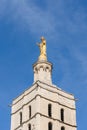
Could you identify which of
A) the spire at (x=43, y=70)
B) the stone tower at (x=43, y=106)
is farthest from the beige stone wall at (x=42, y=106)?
the spire at (x=43, y=70)

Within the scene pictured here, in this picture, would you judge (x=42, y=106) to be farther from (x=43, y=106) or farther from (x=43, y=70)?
(x=43, y=70)

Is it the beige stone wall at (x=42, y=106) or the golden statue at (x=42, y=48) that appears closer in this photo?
the beige stone wall at (x=42, y=106)

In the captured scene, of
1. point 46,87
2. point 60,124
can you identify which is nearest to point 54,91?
point 46,87

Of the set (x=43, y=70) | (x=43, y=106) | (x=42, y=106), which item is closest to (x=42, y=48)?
(x=43, y=70)

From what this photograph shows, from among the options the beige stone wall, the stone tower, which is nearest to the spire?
the stone tower

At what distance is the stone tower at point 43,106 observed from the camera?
6141 centimetres

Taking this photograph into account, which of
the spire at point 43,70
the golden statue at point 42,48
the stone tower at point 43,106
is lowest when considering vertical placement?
the stone tower at point 43,106

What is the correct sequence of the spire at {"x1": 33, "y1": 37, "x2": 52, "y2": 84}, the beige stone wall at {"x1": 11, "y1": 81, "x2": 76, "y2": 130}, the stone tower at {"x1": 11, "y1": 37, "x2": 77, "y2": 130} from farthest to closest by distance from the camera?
the spire at {"x1": 33, "y1": 37, "x2": 52, "y2": 84} → the stone tower at {"x1": 11, "y1": 37, "x2": 77, "y2": 130} → the beige stone wall at {"x1": 11, "y1": 81, "x2": 76, "y2": 130}

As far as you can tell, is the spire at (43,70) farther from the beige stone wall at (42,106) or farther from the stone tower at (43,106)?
the beige stone wall at (42,106)

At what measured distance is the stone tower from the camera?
61.4 metres

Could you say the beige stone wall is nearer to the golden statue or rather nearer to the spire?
the spire

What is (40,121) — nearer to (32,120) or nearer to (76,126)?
(32,120)

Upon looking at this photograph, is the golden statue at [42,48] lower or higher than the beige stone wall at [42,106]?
higher

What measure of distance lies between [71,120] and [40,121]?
20.5 ft
